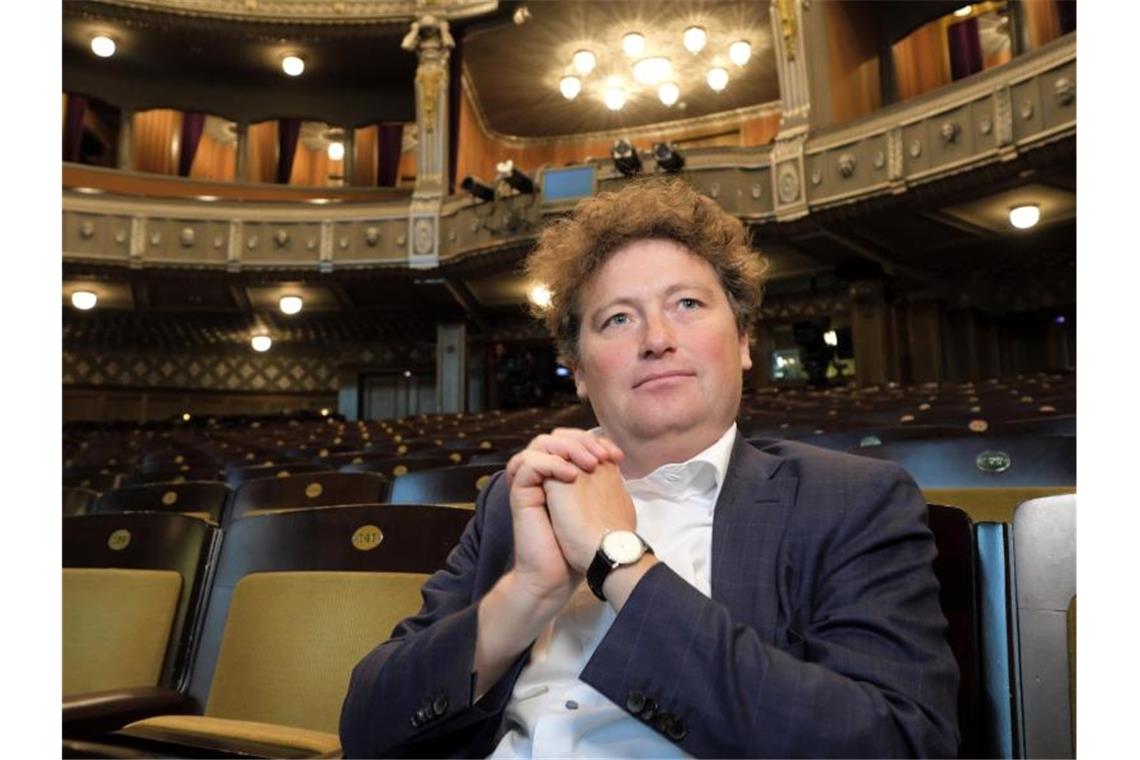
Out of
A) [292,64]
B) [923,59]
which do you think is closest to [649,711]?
[923,59]

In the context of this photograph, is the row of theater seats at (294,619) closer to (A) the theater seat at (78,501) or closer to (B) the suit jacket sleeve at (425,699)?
(B) the suit jacket sleeve at (425,699)

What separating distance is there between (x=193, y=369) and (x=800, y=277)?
9.67 metres

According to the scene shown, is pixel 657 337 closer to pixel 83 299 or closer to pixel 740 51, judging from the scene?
pixel 740 51

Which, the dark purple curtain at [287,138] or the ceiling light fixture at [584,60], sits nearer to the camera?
the ceiling light fixture at [584,60]

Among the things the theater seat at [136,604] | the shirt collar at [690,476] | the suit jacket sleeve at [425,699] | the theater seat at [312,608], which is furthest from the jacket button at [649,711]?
the theater seat at [136,604]

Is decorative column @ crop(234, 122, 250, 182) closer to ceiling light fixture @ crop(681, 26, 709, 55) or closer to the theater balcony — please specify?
the theater balcony

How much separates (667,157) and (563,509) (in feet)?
28.0

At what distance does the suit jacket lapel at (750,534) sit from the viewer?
0.99 metres

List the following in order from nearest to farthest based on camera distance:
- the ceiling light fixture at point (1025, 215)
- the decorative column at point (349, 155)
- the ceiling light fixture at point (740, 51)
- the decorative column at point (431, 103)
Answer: the ceiling light fixture at point (1025, 215)
the ceiling light fixture at point (740, 51)
the decorative column at point (431, 103)
the decorative column at point (349, 155)

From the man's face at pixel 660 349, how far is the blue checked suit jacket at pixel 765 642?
3.6 inches

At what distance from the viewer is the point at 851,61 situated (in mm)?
10250

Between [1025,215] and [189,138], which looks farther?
[189,138]

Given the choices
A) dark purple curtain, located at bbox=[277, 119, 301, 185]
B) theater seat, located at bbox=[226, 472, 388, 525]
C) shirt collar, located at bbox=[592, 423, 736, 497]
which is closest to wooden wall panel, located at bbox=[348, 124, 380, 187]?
dark purple curtain, located at bbox=[277, 119, 301, 185]

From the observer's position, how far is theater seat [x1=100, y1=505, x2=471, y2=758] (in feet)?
4.75
